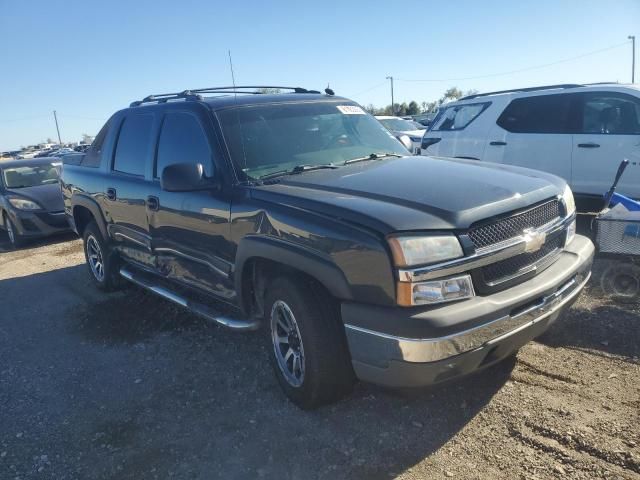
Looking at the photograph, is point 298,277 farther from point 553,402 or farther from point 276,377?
point 553,402

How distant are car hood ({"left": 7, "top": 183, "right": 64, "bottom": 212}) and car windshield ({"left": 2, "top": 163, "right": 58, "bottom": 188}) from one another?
1.00 feet

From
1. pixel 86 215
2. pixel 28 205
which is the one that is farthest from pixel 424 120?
pixel 86 215

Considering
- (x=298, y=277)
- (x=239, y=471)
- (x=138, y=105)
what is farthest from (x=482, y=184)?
(x=138, y=105)

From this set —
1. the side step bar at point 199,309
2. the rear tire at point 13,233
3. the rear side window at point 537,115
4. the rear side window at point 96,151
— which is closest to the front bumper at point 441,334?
the side step bar at point 199,309

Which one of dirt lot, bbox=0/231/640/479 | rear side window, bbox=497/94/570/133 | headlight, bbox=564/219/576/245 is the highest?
rear side window, bbox=497/94/570/133

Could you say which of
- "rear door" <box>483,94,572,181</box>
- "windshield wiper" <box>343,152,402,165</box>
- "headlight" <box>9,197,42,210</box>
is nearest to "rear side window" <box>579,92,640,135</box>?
"rear door" <box>483,94,572,181</box>

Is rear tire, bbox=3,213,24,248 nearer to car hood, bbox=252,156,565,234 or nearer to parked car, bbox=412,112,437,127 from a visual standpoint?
car hood, bbox=252,156,565,234

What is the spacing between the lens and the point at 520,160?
7426mm

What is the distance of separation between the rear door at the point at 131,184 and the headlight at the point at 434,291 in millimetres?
2716

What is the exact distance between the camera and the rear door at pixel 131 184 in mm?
4617

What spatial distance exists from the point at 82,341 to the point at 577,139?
6266mm

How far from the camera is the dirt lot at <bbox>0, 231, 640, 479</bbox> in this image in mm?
2773

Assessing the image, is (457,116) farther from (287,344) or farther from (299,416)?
(299,416)

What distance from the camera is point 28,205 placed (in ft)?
31.0
